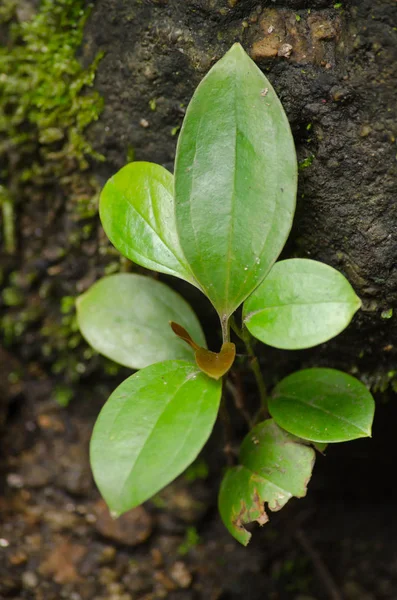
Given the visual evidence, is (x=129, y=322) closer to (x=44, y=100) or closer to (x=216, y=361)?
(x=216, y=361)

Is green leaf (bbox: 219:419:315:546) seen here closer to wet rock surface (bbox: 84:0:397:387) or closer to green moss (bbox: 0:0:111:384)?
wet rock surface (bbox: 84:0:397:387)

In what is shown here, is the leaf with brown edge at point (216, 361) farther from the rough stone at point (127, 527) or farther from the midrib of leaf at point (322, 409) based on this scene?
the rough stone at point (127, 527)

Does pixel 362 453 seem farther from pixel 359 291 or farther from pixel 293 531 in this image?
pixel 359 291

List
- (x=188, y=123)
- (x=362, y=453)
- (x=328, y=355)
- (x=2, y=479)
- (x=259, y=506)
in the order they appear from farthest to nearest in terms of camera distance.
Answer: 1. (x=2, y=479)
2. (x=362, y=453)
3. (x=328, y=355)
4. (x=259, y=506)
5. (x=188, y=123)

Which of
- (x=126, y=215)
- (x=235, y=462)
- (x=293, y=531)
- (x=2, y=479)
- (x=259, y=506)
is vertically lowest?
(x=293, y=531)

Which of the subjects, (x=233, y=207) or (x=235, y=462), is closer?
(x=233, y=207)

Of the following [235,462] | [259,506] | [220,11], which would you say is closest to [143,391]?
[259,506]
